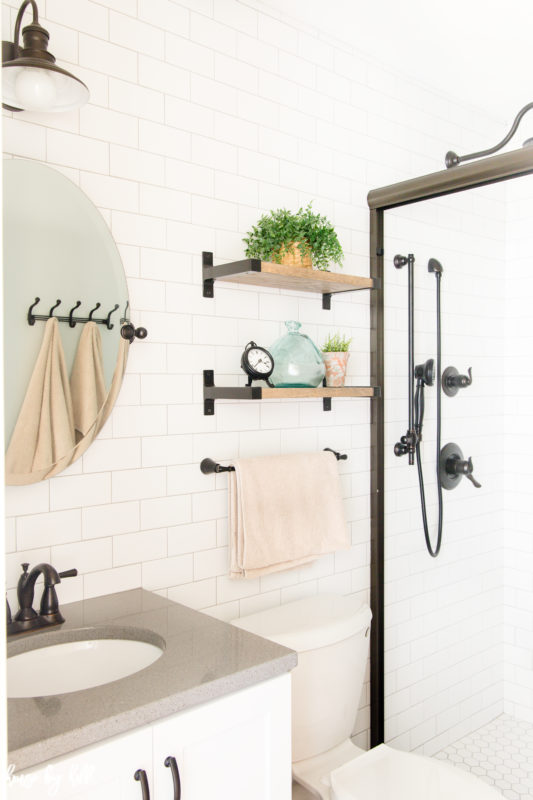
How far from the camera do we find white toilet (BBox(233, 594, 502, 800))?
1.79 metres

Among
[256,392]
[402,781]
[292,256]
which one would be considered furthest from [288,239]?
[402,781]

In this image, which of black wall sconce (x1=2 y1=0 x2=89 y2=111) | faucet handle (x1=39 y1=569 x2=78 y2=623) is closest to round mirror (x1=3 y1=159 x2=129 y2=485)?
black wall sconce (x1=2 y1=0 x2=89 y2=111)

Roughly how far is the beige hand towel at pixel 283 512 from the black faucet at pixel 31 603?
0.58 m

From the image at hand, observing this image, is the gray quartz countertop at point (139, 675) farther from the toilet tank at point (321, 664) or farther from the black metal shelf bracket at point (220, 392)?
the black metal shelf bracket at point (220, 392)

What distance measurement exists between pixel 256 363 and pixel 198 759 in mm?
1082

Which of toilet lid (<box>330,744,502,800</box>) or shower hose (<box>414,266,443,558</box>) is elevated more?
shower hose (<box>414,266,443,558</box>)

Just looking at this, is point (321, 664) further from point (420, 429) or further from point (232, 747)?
point (420, 429)

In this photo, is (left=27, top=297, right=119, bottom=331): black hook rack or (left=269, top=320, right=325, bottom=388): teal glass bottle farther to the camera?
(left=269, top=320, right=325, bottom=388): teal glass bottle

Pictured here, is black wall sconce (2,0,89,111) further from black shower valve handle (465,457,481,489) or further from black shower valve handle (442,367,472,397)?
black shower valve handle (465,457,481,489)

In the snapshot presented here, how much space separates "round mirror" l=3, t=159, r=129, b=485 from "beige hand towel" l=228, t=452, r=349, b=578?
0.51 meters

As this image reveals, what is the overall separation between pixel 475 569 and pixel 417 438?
2.33ft

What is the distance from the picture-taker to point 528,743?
108 inches

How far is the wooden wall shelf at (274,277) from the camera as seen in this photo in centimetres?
190

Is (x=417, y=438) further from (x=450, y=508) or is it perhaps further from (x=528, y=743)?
(x=528, y=743)
